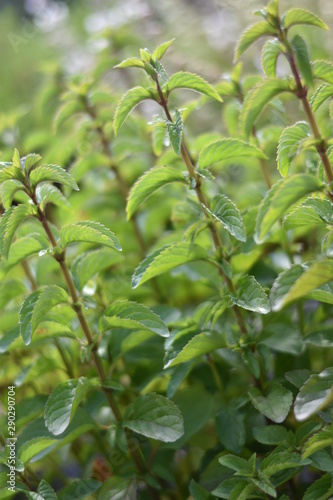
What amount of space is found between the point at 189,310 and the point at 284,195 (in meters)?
0.45

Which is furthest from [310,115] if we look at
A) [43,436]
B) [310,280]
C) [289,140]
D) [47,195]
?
[43,436]

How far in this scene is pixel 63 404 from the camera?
55cm

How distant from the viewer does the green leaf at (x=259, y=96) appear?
1.65ft

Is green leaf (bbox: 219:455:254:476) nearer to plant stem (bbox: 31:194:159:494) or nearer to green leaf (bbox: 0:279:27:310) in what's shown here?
plant stem (bbox: 31:194:159:494)

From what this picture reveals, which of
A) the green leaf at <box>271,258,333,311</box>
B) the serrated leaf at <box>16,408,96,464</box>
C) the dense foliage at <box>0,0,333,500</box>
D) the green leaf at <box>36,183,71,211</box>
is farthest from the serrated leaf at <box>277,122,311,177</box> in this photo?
the serrated leaf at <box>16,408,96,464</box>

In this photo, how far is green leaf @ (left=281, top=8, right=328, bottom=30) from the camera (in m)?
0.50

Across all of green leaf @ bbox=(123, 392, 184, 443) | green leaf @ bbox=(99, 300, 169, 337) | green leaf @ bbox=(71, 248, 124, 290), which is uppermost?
green leaf @ bbox=(71, 248, 124, 290)

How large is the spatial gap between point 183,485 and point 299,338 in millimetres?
240

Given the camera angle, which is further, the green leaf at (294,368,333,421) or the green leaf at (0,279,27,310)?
the green leaf at (0,279,27,310)

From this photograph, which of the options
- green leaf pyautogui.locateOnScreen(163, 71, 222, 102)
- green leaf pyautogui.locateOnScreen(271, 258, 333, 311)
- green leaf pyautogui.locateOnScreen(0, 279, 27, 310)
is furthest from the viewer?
green leaf pyautogui.locateOnScreen(0, 279, 27, 310)

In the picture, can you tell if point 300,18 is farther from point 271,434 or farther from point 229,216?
point 271,434

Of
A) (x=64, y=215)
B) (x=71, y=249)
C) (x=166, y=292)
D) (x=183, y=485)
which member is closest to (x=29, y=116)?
(x=64, y=215)

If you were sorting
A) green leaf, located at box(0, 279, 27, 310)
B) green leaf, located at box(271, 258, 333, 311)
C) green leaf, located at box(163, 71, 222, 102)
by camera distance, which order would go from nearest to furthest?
green leaf, located at box(271, 258, 333, 311) → green leaf, located at box(163, 71, 222, 102) → green leaf, located at box(0, 279, 27, 310)

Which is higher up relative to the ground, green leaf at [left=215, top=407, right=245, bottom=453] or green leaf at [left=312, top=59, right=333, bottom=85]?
Answer: green leaf at [left=312, top=59, right=333, bottom=85]
